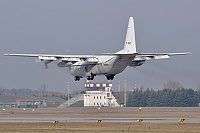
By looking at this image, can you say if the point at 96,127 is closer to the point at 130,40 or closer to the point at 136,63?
the point at 130,40

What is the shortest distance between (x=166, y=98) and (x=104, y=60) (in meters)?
30.3

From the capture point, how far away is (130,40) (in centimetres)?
10581

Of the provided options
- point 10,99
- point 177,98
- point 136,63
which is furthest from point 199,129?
point 10,99

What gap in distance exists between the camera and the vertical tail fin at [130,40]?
4139 inches

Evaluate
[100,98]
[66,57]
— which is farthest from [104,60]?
[100,98]

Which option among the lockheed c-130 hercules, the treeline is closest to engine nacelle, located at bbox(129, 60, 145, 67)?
the lockheed c-130 hercules

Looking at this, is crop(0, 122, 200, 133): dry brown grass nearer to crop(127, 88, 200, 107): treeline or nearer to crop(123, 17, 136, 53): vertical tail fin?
crop(123, 17, 136, 53): vertical tail fin

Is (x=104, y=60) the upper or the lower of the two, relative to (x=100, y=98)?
upper

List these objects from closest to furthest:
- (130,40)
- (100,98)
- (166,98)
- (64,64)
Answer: (130,40)
(64,64)
(166,98)
(100,98)

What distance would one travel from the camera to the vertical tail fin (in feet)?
345

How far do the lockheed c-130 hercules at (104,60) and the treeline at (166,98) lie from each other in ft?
84.1

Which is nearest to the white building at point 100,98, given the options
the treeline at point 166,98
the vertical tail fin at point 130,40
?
the treeline at point 166,98

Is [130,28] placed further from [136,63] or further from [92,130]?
[92,130]

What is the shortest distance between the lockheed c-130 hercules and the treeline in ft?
84.1
